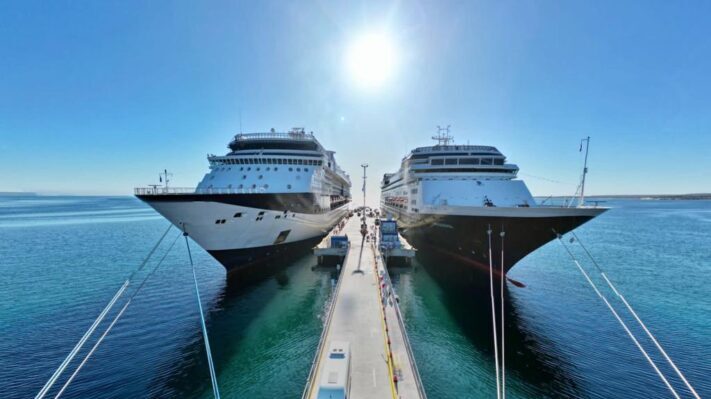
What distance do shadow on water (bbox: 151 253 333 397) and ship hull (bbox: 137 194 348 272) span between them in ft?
7.05

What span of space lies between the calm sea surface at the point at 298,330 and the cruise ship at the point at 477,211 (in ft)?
14.5

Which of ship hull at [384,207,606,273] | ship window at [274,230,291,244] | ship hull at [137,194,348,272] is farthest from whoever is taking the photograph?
ship window at [274,230,291,244]

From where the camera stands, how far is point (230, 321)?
1788 cm

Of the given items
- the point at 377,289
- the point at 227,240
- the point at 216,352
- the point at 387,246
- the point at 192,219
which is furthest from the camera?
the point at 387,246

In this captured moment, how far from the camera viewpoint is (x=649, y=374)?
42.5ft

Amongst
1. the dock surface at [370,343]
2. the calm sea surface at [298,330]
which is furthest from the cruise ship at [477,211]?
the dock surface at [370,343]

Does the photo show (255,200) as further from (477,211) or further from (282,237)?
(477,211)

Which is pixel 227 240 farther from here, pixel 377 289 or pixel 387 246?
pixel 387 246

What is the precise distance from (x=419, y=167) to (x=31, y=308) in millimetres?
34794

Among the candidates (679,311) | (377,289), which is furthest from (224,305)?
(679,311)

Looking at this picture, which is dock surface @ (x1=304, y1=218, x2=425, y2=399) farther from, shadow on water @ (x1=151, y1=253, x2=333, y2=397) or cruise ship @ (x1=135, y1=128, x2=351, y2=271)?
cruise ship @ (x1=135, y1=128, x2=351, y2=271)

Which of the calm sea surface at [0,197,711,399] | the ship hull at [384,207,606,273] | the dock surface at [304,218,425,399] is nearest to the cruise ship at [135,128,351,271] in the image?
the calm sea surface at [0,197,711,399]

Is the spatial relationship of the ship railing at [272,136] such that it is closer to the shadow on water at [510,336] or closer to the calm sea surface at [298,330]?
the calm sea surface at [298,330]

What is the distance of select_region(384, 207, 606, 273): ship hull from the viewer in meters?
18.1
